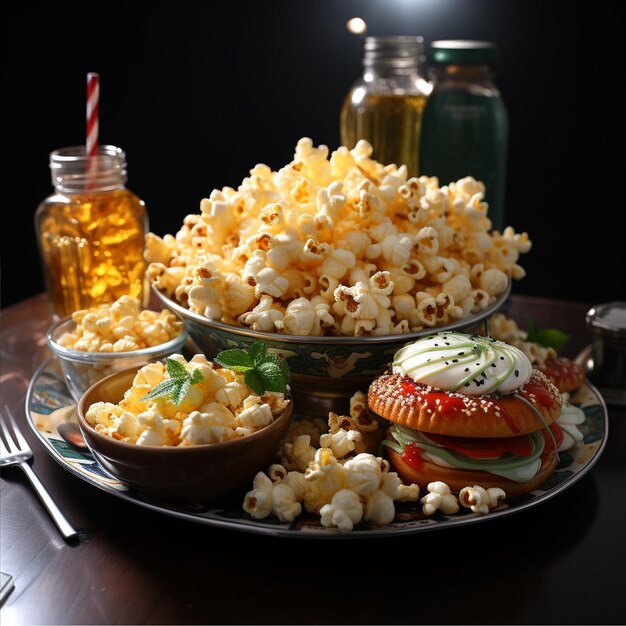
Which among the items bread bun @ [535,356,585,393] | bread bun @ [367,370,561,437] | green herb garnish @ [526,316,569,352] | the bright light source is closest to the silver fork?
bread bun @ [367,370,561,437]

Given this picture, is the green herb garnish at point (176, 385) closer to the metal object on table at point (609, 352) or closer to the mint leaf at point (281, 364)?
the mint leaf at point (281, 364)

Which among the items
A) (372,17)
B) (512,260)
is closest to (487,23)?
(372,17)

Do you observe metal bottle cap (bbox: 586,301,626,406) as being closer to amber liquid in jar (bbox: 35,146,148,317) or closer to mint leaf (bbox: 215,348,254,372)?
mint leaf (bbox: 215,348,254,372)

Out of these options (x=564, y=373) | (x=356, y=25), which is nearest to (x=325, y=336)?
(x=564, y=373)

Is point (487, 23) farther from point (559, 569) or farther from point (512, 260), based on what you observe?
point (559, 569)

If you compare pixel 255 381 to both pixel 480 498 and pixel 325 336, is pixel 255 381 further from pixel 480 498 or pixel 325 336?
pixel 480 498
